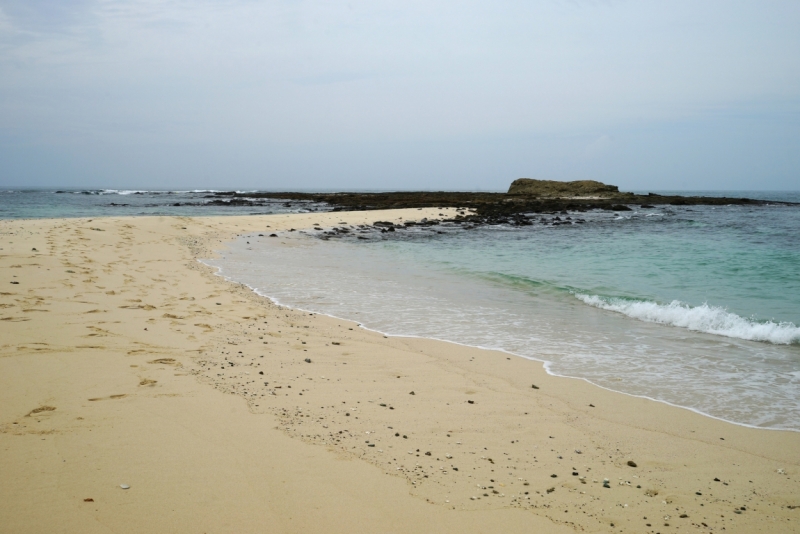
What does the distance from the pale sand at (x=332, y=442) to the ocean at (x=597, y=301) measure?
26.2 inches

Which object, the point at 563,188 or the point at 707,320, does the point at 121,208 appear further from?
the point at 563,188

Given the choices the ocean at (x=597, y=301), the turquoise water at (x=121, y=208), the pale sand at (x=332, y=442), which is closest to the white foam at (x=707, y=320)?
the ocean at (x=597, y=301)

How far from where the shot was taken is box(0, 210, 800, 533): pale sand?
8.34 feet

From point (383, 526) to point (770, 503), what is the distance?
2123 mm

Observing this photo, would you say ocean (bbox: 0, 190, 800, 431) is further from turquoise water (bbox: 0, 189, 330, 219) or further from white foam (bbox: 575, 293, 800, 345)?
turquoise water (bbox: 0, 189, 330, 219)

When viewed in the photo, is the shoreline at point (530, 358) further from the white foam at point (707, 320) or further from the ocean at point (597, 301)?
the white foam at point (707, 320)

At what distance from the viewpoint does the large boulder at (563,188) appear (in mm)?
52250

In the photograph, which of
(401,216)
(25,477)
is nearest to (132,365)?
(25,477)

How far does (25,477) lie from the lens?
2.61 metres

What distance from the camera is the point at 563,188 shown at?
54.3 metres

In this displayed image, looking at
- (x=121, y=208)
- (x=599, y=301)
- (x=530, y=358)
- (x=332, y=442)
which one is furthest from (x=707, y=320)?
(x=121, y=208)

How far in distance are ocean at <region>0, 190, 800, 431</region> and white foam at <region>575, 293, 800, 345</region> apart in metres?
0.02

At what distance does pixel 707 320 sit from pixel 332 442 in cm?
594

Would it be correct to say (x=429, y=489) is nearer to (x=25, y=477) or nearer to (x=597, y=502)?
(x=597, y=502)
